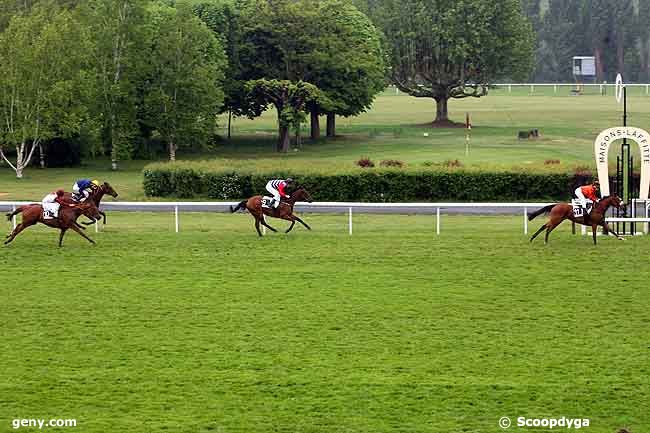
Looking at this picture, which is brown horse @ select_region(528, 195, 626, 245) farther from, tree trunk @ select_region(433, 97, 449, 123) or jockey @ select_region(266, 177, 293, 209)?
tree trunk @ select_region(433, 97, 449, 123)

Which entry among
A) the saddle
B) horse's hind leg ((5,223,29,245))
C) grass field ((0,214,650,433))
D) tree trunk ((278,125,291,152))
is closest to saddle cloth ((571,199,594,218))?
grass field ((0,214,650,433))

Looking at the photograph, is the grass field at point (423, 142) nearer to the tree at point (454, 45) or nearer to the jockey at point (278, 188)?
the tree at point (454, 45)

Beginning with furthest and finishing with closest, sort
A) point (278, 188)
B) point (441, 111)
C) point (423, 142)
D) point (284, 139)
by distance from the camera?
point (441, 111) → point (423, 142) → point (284, 139) → point (278, 188)

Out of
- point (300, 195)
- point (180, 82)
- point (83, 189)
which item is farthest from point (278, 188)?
point (180, 82)

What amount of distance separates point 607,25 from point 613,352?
104 meters

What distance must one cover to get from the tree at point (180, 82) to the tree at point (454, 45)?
21.4 metres

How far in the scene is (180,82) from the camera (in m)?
42.3

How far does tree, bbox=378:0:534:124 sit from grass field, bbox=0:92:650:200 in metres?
2.47

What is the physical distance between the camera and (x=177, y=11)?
43.3 metres

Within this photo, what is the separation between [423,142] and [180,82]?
47.1ft

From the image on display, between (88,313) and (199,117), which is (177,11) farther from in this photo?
(88,313)

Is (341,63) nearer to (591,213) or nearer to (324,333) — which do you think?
(591,213)

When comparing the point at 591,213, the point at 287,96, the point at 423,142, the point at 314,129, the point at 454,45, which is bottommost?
the point at 423,142

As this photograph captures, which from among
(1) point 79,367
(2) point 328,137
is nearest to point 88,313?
(1) point 79,367
